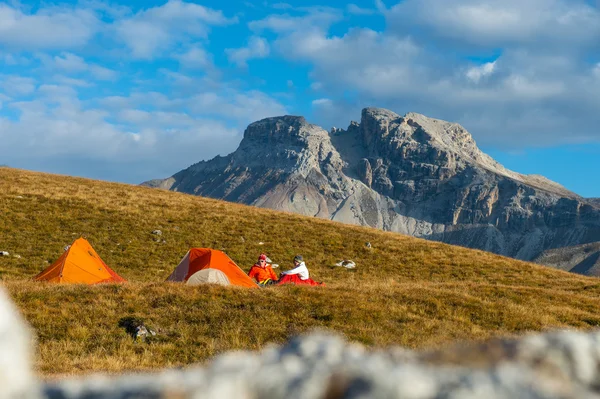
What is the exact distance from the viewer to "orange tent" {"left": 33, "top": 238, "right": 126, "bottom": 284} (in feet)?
72.3

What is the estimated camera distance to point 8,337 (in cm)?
232

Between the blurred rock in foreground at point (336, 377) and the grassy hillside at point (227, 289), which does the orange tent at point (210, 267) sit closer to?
the grassy hillside at point (227, 289)

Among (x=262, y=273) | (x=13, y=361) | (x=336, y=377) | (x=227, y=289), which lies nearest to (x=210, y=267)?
(x=262, y=273)

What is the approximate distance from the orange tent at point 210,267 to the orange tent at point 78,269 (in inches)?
101

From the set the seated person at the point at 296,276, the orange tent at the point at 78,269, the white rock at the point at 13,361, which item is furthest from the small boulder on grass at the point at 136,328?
the white rock at the point at 13,361

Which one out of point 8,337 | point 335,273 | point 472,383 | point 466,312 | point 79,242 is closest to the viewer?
point 472,383

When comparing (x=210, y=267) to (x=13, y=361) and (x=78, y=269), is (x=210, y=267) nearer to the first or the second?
(x=78, y=269)

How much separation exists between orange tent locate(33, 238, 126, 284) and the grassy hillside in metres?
1.36

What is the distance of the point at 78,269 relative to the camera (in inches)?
889

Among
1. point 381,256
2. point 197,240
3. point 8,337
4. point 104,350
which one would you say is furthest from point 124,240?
point 8,337

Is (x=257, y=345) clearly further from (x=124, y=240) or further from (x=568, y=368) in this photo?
(x=124, y=240)

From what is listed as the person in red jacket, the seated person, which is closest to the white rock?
the seated person

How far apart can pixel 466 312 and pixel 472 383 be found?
1794cm

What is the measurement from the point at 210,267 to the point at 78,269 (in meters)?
5.50
